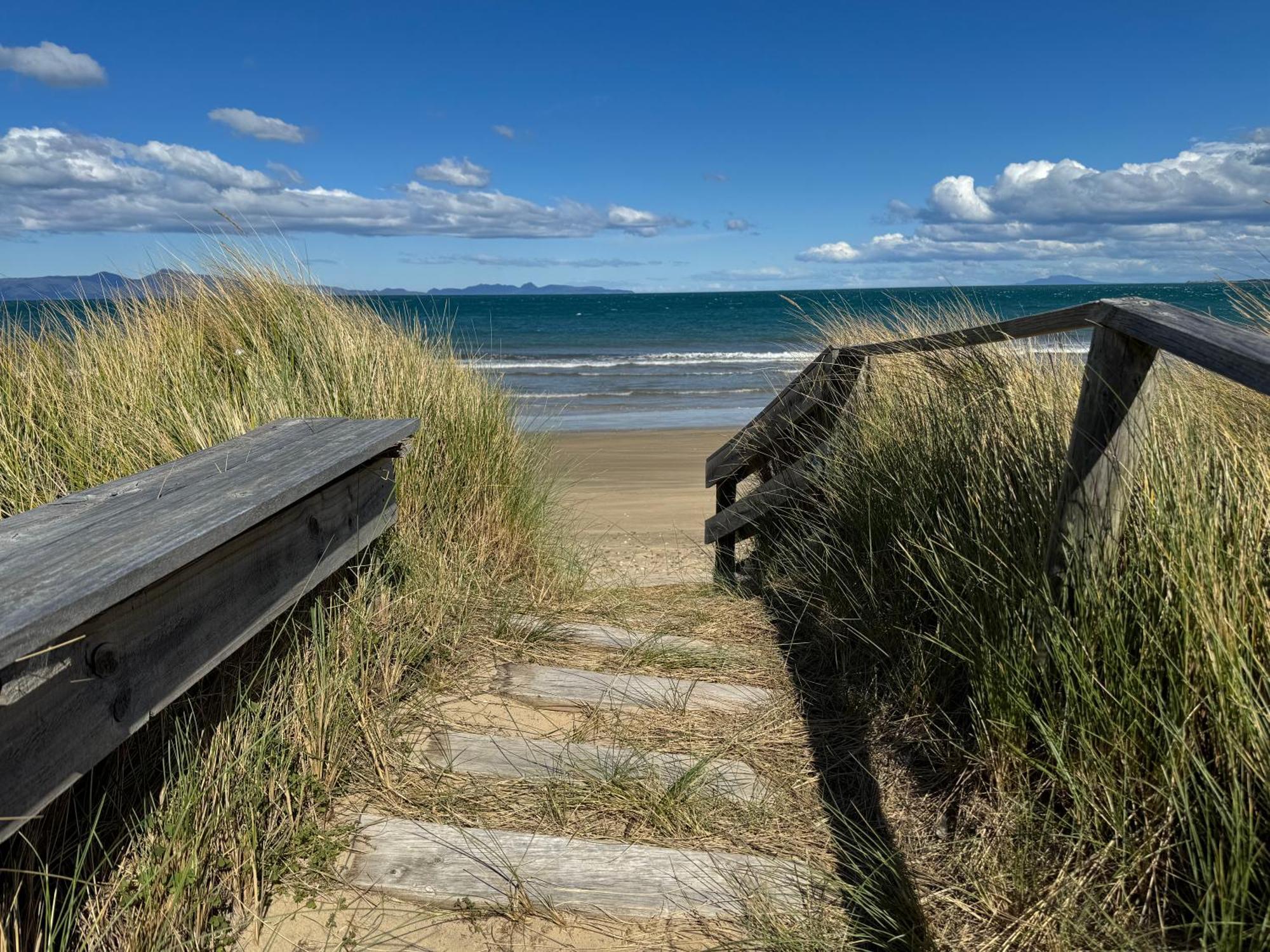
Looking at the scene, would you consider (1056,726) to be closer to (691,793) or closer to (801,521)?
(691,793)

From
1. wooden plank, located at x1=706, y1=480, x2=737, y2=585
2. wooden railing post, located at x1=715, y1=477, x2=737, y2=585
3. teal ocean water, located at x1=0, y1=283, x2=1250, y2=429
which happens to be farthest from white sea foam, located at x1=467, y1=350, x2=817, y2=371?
wooden railing post, located at x1=715, y1=477, x2=737, y2=585

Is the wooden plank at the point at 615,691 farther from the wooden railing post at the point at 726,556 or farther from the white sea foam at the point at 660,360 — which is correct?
the white sea foam at the point at 660,360

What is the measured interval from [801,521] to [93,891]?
315cm

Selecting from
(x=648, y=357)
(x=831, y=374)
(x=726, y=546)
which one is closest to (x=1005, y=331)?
(x=831, y=374)

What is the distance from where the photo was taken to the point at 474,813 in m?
2.64

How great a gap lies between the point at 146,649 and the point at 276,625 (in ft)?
3.52

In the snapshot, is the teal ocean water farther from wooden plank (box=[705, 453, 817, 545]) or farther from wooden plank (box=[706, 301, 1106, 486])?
wooden plank (box=[705, 453, 817, 545])

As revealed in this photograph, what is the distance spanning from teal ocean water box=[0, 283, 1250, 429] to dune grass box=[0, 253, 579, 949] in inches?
25.1

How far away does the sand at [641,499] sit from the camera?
6.62m

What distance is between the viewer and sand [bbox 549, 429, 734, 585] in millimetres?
6621

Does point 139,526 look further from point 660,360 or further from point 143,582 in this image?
point 660,360

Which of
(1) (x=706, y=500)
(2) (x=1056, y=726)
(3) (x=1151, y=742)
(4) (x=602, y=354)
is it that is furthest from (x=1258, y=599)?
(4) (x=602, y=354)

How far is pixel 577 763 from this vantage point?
289cm

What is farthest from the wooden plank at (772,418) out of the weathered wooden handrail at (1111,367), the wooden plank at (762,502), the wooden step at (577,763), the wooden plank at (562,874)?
the wooden plank at (562,874)
